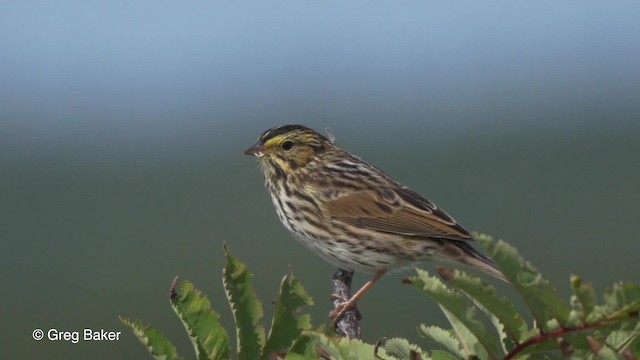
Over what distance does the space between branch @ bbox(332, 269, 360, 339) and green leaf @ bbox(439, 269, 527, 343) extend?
3.13 feet

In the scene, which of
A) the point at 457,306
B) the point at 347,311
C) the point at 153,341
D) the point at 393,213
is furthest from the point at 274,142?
the point at 457,306

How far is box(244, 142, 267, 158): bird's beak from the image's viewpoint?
21.8 feet

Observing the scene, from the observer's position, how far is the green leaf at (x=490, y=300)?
1879 mm

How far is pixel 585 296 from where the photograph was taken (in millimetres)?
1814

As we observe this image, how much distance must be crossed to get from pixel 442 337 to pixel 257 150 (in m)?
4.46

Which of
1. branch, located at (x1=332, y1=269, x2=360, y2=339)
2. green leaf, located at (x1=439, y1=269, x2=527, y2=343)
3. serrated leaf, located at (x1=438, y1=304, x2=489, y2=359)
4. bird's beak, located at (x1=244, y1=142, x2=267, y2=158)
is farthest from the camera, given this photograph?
bird's beak, located at (x1=244, y1=142, x2=267, y2=158)

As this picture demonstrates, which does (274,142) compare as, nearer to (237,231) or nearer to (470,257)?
(470,257)

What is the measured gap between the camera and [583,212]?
2738 centimetres

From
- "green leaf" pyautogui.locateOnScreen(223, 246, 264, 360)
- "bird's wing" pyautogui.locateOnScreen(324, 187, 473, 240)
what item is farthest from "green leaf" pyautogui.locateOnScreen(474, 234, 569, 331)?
"bird's wing" pyautogui.locateOnScreen(324, 187, 473, 240)

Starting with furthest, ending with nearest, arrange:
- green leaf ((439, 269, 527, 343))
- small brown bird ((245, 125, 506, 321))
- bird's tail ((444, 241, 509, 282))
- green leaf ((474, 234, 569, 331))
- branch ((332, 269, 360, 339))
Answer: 1. small brown bird ((245, 125, 506, 321))
2. bird's tail ((444, 241, 509, 282))
3. branch ((332, 269, 360, 339))
4. green leaf ((439, 269, 527, 343))
5. green leaf ((474, 234, 569, 331))

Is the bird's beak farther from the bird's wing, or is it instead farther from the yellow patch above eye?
the bird's wing

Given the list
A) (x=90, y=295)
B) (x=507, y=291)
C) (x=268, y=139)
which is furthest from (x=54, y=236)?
(x=268, y=139)

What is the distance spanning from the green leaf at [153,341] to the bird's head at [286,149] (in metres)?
4.48

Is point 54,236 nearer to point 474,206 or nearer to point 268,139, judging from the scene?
point 474,206
